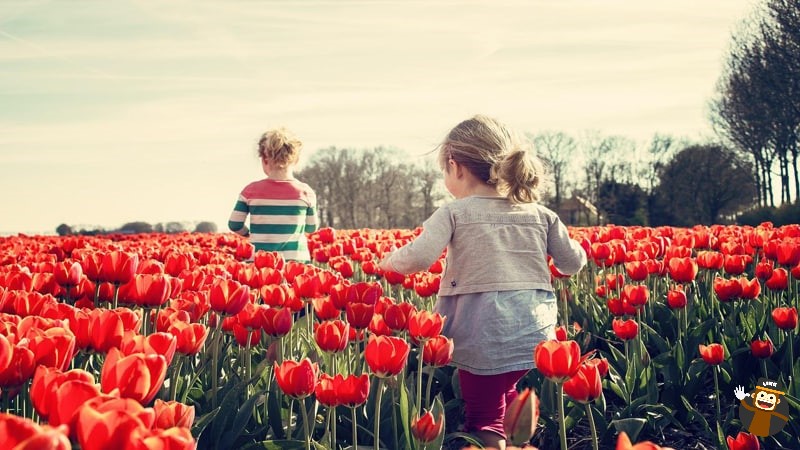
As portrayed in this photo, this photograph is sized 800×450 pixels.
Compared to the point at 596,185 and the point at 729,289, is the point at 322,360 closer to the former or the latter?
the point at 729,289

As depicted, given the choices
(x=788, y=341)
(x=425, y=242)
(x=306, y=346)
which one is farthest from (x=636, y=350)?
(x=306, y=346)

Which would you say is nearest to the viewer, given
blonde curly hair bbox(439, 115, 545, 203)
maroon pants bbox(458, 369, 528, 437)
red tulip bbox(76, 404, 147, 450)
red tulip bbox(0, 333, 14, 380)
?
red tulip bbox(76, 404, 147, 450)

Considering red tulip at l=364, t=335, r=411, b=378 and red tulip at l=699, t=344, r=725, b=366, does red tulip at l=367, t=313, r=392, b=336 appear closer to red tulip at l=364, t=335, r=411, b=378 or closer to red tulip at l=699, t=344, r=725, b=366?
red tulip at l=364, t=335, r=411, b=378

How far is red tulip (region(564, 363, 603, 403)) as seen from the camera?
2582 mm

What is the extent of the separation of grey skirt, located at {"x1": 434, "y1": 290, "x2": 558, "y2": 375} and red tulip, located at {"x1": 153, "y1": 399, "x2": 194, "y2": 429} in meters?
2.16

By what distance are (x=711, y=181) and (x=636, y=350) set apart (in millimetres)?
41202

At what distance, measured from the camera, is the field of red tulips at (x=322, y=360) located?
1741 millimetres

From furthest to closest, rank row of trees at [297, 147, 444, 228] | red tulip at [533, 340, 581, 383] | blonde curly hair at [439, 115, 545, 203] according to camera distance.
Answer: row of trees at [297, 147, 444, 228]
blonde curly hair at [439, 115, 545, 203]
red tulip at [533, 340, 581, 383]

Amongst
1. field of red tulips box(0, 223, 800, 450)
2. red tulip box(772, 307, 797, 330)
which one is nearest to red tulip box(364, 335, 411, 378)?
field of red tulips box(0, 223, 800, 450)

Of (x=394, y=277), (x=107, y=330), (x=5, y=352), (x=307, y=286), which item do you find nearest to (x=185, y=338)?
(x=107, y=330)

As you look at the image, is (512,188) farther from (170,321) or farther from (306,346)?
(170,321)

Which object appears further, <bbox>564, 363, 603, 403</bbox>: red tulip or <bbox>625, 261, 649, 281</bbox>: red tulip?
<bbox>625, 261, 649, 281</bbox>: red tulip

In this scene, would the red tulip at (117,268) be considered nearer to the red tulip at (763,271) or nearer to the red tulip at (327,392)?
the red tulip at (327,392)

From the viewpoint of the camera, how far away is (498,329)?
3.84 metres
